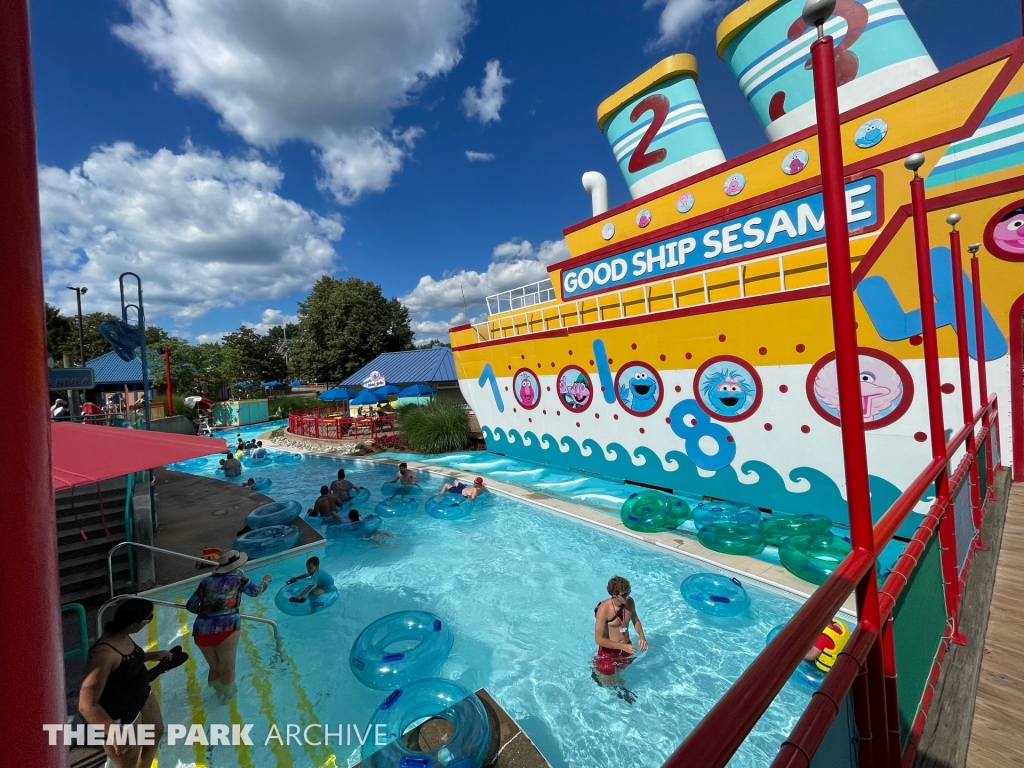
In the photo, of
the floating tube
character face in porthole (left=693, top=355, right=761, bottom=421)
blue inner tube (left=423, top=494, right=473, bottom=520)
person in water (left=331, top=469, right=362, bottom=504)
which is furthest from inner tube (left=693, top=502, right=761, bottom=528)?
person in water (left=331, top=469, right=362, bottom=504)

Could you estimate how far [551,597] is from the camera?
7.31 metres

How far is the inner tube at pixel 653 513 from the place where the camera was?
27.8 ft

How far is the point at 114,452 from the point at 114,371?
3926 centimetres

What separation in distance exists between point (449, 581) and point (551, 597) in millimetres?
1903

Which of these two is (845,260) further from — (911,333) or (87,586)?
(87,586)

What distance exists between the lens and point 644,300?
36.2 feet

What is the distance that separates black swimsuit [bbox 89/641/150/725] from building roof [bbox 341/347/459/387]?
878 inches

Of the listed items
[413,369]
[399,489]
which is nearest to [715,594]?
[399,489]

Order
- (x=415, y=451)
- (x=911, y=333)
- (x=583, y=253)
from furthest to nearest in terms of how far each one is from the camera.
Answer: (x=415, y=451)
(x=583, y=253)
(x=911, y=333)

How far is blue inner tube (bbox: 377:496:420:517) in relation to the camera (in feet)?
37.2

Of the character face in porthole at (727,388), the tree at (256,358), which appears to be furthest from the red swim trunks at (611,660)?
the tree at (256,358)

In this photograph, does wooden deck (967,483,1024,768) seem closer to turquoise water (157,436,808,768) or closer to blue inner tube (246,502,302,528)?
turquoise water (157,436,808,768)

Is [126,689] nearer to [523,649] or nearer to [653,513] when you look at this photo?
[523,649]

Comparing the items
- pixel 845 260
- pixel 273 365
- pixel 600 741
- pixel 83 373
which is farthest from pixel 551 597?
pixel 273 365
